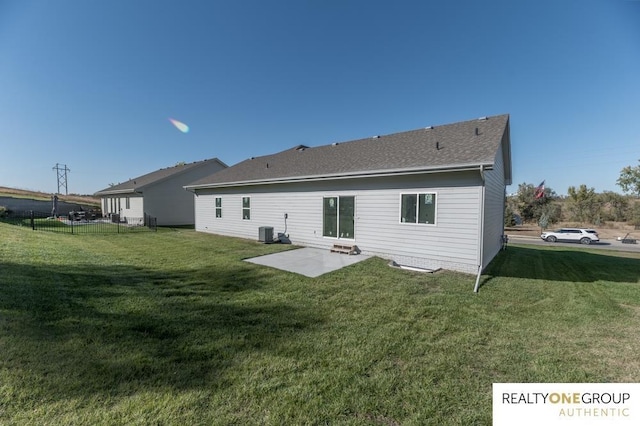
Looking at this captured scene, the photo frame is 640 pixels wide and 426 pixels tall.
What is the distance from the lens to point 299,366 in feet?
8.86

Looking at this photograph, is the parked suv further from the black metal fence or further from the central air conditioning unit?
the black metal fence

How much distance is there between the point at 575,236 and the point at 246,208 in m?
24.8

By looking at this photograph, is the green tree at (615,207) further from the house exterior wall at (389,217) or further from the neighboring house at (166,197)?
the neighboring house at (166,197)

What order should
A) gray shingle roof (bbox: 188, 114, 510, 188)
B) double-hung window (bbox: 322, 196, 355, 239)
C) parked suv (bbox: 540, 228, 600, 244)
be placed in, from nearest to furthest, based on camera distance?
gray shingle roof (bbox: 188, 114, 510, 188), double-hung window (bbox: 322, 196, 355, 239), parked suv (bbox: 540, 228, 600, 244)

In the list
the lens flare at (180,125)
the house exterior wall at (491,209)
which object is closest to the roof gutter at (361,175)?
the house exterior wall at (491,209)

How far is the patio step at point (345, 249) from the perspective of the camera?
28.8 feet

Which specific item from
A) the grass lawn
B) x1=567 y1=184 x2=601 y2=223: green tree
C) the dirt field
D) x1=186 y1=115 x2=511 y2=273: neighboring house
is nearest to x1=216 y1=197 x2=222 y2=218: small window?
x1=186 y1=115 x2=511 y2=273: neighboring house

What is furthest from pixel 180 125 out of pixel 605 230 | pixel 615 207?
pixel 615 207

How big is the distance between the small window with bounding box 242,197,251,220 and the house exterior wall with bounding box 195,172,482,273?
27 centimetres

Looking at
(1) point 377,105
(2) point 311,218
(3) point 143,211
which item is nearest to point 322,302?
(2) point 311,218

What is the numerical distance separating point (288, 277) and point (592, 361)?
503 cm

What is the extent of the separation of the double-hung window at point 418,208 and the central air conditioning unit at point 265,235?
5786 mm

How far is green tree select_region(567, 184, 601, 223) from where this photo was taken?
27516 millimetres

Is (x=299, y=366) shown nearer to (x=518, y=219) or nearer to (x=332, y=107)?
(x=332, y=107)
